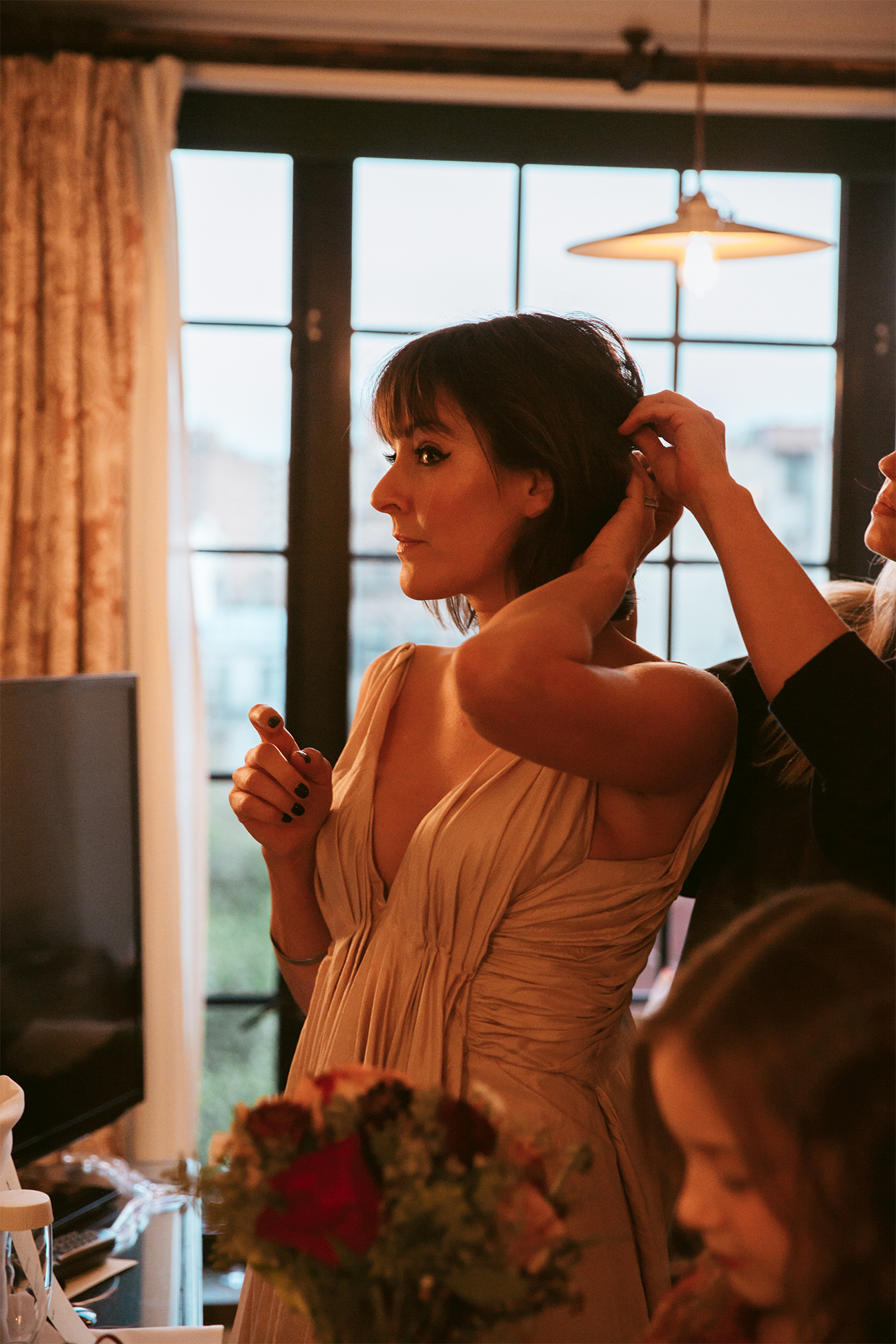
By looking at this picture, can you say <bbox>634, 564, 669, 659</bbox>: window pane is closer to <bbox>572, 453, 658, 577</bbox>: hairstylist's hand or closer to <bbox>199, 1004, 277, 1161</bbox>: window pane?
<bbox>199, 1004, 277, 1161</bbox>: window pane

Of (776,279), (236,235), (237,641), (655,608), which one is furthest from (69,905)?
(776,279)

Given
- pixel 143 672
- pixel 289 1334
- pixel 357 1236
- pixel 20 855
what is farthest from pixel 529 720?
pixel 143 672

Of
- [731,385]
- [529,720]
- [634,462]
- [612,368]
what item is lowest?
[529,720]

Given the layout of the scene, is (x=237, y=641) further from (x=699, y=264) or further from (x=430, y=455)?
(x=430, y=455)

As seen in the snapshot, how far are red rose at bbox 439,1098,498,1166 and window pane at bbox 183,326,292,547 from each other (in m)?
2.58

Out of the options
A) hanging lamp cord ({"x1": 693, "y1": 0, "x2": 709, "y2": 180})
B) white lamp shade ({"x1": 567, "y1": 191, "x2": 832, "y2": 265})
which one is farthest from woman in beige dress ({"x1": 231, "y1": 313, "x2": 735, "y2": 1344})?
hanging lamp cord ({"x1": 693, "y1": 0, "x2": 709, "y2": 180})

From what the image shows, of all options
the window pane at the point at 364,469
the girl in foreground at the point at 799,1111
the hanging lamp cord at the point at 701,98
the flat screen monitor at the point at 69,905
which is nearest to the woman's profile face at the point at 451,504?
the girl in foreground at the point at 799,1111

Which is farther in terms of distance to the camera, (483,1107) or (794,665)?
(794,665)

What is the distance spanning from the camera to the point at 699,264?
→ 2.10 meters

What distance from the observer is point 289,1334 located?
1.10 meters

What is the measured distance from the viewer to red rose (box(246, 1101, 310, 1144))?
27.1 inches

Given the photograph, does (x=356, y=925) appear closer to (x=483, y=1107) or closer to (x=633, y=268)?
(x=483, y=1107)

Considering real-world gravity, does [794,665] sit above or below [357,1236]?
above

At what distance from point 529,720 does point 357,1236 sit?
50 cm
